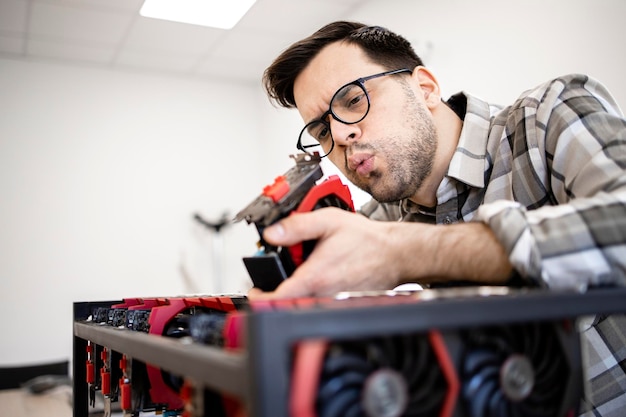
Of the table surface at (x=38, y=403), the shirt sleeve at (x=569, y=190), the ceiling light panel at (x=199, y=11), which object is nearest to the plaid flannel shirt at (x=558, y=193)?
the shirt sleeve at (x=569, y=190)

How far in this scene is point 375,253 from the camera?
615 mm

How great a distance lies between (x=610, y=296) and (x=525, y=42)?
215 centimetres

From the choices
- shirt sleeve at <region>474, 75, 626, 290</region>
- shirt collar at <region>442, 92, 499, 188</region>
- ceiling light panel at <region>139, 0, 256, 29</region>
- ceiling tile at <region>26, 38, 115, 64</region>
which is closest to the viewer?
shirt sleeve at <region>474, 75, 626, 290</region>

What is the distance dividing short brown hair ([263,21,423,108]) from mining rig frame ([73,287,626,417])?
0.86m

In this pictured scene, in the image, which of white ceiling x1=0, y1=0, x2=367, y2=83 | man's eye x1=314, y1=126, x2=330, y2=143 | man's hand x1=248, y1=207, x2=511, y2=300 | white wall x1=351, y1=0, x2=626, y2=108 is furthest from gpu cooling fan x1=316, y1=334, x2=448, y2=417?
white ceiling x1=0, y1=0, x2=367, y2=83

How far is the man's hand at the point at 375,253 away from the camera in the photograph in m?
0.60

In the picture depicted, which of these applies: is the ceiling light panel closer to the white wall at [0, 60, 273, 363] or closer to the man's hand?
the white wall at [0, 60, 273, 363]

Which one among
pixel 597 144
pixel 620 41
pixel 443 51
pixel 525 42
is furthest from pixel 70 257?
pixel 597 144

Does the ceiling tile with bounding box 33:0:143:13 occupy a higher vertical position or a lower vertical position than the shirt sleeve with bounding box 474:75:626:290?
higher

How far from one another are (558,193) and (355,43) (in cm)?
57

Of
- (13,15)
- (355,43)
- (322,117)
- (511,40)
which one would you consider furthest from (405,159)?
(13,15)

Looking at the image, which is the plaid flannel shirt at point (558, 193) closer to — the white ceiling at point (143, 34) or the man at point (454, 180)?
the man at point (454, 180)

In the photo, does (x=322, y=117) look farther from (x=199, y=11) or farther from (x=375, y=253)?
(x=199, y=11)

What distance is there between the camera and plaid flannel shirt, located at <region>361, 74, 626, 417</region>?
22.2 inches
